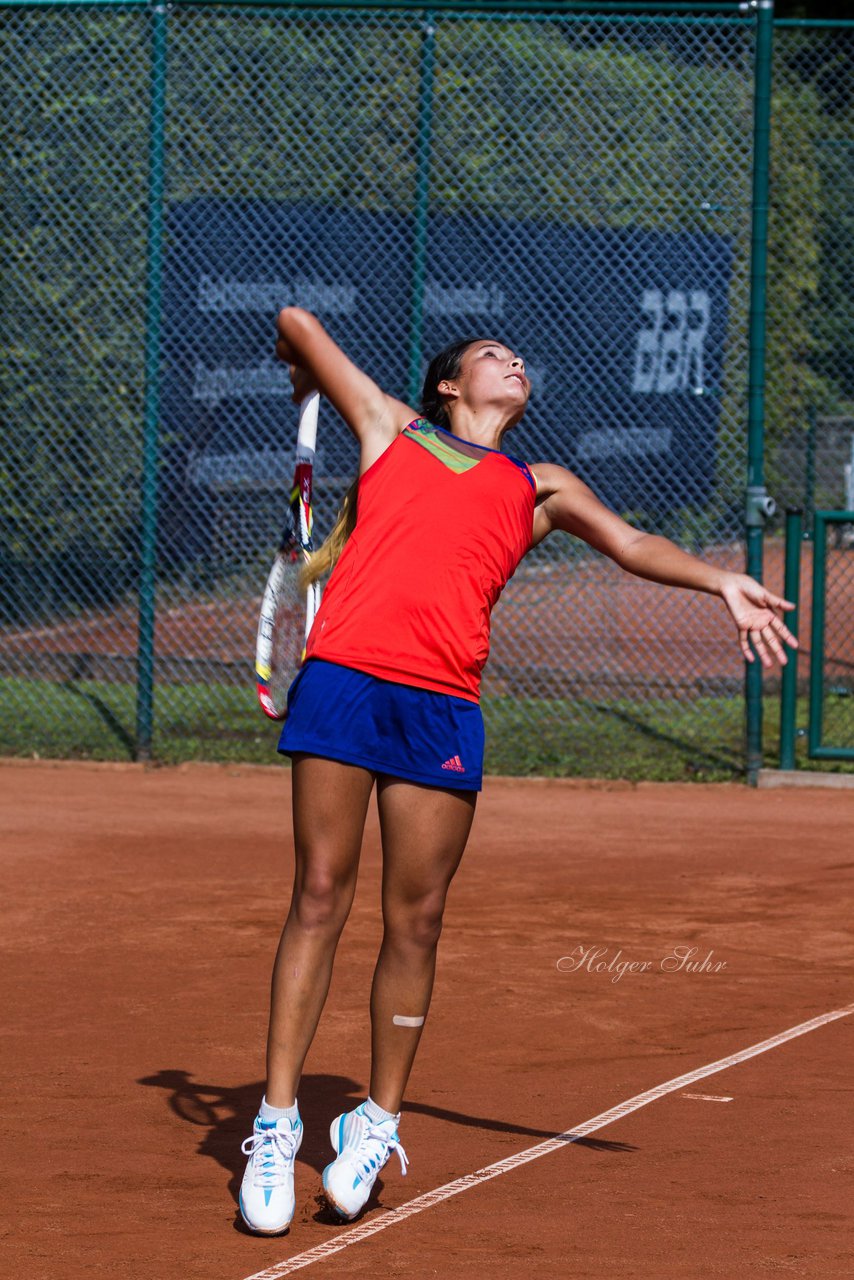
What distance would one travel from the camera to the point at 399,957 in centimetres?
371

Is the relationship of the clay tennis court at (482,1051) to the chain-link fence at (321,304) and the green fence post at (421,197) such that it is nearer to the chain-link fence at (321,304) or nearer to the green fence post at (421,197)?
the chain-link fence at (321,304)

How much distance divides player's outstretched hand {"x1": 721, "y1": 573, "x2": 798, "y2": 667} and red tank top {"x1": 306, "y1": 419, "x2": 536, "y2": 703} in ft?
1.58

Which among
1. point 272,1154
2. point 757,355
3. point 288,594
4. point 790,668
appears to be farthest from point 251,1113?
point 757,355

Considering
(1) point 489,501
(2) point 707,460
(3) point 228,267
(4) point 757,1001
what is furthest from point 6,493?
(1) point 489,501

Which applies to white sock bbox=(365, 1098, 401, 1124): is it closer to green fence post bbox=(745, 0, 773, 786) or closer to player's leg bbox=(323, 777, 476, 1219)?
player's leg bbox=(323, 777, 476, 1219)

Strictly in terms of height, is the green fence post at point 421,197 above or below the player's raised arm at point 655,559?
above

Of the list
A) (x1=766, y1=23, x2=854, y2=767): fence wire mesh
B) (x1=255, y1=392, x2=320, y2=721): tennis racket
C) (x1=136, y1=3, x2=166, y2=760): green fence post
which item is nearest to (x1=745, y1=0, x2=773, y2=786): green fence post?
(x1=136, y1=3, x2=166, y2=760): green fence post

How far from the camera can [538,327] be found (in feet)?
34.6

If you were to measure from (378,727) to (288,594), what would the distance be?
758mm

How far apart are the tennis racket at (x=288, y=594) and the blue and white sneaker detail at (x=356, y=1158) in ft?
2.96

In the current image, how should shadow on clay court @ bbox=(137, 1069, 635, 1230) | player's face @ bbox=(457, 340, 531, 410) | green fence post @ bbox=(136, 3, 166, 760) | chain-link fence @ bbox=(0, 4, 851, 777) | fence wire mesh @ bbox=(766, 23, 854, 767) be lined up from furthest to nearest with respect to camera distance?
1. fence wire mesh @ bbox=(766, 23, 854, 767)
2. chain-link fence @ bbox=(0, 4, 851, 777)
3. green fence post @ bbox=(136, 3, 166, 760)
4. shadow on clay court @ bbox=(137, 1069, 635, 1230)
5. player's face @ bbox=(457, 340, 531, 410)

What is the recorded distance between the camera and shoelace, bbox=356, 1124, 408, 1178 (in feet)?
11.8

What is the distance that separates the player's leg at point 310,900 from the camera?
11.8ft

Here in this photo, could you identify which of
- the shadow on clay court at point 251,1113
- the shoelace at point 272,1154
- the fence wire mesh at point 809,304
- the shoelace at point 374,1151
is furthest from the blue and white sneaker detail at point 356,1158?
the fence wire mesh at point 809,304
